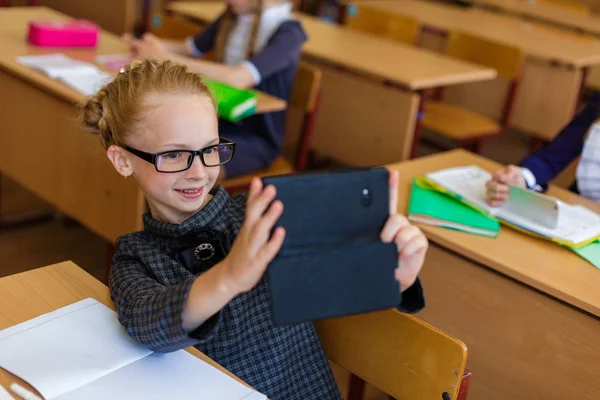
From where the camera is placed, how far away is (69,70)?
258 cm

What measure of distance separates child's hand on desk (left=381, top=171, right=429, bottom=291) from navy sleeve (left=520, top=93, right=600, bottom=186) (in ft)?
4.04

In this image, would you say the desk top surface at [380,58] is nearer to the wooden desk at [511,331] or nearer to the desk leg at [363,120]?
the desk leg at [363,120]

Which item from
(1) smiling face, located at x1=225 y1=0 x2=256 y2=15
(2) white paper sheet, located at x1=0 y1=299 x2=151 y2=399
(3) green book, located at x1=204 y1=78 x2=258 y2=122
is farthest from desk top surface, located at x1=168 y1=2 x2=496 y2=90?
(2) white paper sheet, located at x1=0 y1=299 x2=151 y2=399

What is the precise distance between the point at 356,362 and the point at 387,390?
0.08 metres

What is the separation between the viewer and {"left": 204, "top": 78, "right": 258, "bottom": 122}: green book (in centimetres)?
243

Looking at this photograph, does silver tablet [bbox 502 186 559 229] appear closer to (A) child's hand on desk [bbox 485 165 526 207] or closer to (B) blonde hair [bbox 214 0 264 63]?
(A) child's hand on desk [bbox 485 165 526 207]

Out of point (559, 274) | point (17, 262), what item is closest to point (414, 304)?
point (559, 274)

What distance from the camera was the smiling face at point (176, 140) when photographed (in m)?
1.36

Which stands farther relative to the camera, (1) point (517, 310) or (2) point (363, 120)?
(2) point (363, 120)

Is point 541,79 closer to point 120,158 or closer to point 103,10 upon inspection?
point 103,10

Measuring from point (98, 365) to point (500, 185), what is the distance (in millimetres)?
1152

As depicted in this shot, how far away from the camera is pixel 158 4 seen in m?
5.62

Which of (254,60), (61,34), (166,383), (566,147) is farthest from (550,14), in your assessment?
(166,383)

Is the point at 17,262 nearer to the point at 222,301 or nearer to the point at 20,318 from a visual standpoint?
the point at 20,318
